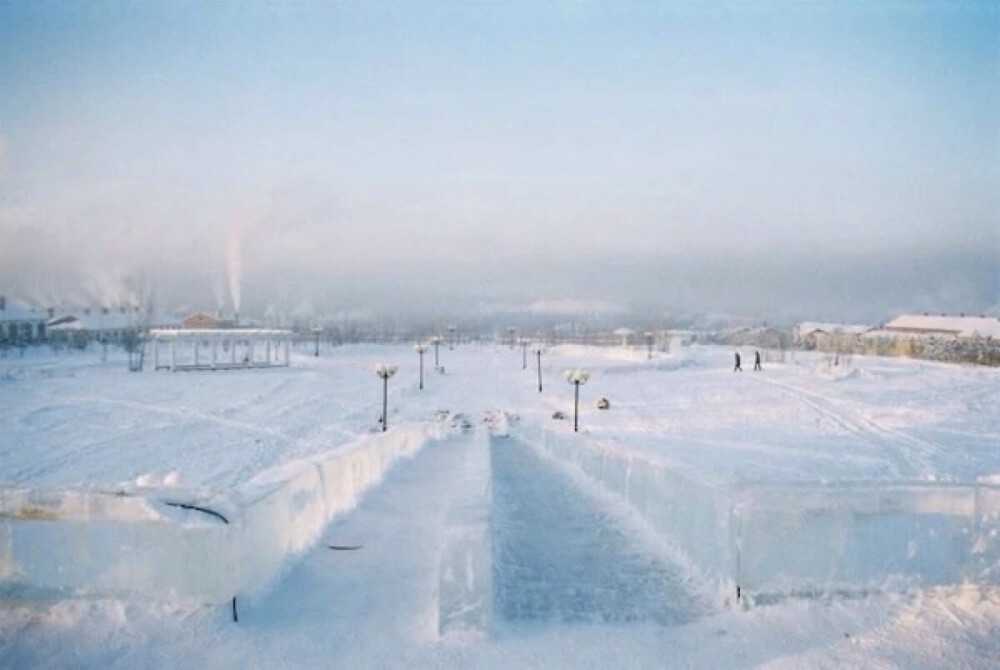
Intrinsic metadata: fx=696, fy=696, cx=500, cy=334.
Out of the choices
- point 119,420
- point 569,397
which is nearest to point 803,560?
point 119,420

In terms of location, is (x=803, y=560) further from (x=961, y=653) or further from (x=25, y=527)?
(x=25, y=527)

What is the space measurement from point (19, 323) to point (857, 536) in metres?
69.9

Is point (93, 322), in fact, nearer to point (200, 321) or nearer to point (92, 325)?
point (92, 325)

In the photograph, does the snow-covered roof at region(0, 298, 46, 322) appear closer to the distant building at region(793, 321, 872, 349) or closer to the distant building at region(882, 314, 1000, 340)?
the distant building at region(793, 321, 872, 349)

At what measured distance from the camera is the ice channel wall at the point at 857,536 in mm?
4262

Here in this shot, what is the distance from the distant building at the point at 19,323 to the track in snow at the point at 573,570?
6076 centimetres

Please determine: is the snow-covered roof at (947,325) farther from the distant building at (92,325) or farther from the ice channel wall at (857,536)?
the distant building at (92,325)

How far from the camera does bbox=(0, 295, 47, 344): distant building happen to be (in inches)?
2267

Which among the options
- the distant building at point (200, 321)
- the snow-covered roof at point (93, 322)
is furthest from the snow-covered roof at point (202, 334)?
the distant building at point (200, 321)

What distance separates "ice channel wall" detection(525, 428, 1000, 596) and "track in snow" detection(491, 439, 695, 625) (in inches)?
23.0

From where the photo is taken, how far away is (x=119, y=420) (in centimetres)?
2292

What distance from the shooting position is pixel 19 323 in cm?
5925

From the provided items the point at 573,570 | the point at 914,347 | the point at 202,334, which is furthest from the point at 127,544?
the point at 914,347

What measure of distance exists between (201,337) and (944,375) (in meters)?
40.3
